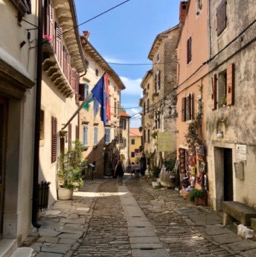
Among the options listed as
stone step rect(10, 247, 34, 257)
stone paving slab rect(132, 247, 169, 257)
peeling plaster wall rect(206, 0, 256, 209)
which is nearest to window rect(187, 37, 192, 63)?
peeling plaster wall rect(206, 0, 256, 209)

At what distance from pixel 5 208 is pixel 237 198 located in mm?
5936

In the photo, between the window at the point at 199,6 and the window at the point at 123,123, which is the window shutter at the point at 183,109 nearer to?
the window at the point at 199,6

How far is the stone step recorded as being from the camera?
5773 mm

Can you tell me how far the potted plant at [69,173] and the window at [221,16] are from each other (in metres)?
7.07

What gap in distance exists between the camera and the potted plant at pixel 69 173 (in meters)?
12.5

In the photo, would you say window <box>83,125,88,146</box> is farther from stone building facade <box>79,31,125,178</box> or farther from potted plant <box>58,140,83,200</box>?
potted plant <box>58,140,83,200</box>

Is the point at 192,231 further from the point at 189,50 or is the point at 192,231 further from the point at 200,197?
the point at 189,50

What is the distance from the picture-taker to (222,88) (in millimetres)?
10766

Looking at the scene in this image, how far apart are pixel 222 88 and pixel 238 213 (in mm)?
4418

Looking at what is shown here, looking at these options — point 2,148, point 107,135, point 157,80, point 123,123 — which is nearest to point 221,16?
point 2,148

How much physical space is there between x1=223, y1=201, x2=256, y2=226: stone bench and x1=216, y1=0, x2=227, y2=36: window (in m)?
5.29

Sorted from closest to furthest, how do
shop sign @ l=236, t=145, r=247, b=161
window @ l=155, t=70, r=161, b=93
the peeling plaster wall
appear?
the peeling plaster wall, shop sign @ l=236, t=145, r=247, b=161, window @ l=155, t=70, r=161, b=93

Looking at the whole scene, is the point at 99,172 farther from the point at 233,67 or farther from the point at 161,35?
→ the point at 233,67

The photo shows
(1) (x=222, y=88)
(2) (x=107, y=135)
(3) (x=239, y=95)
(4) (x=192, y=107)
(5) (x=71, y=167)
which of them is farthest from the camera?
(2) (x=107, y=135)
